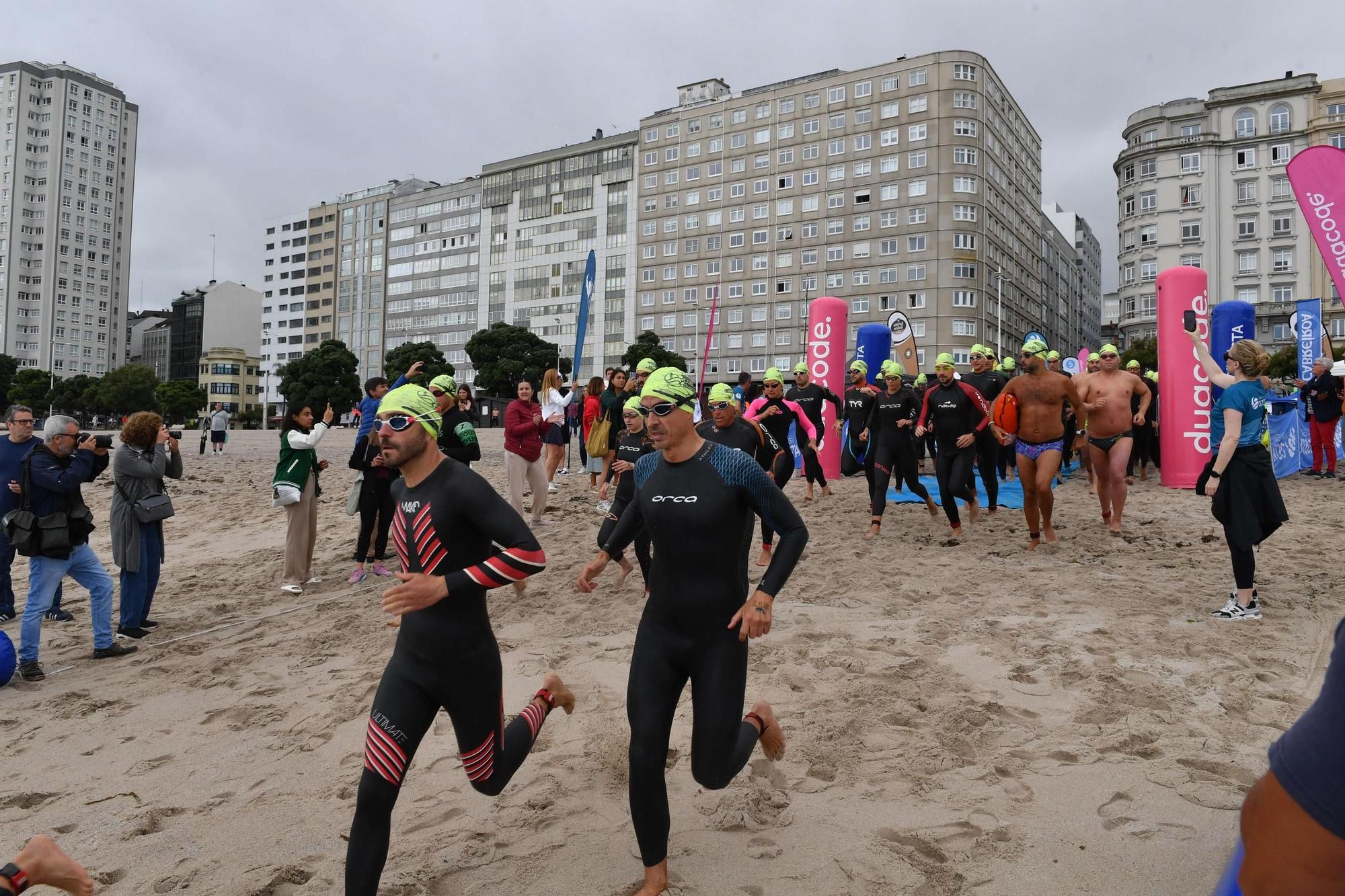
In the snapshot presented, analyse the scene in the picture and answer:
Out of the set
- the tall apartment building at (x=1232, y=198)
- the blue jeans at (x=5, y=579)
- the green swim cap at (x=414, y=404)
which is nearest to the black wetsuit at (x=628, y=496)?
the green swim cap at (x=414, y=404)

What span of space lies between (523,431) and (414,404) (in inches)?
265

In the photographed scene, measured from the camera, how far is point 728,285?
232ft

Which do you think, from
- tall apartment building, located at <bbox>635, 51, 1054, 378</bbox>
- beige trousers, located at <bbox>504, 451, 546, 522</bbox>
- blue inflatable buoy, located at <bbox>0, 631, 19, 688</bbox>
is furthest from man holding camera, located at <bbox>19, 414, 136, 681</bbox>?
tall apartment building, located at <bbox>635, 51, 1054, 378</bbox>

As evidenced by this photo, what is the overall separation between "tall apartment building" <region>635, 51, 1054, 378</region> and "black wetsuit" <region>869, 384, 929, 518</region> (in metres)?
54.4

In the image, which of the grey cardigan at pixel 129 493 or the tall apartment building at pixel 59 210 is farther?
the tall apartment building at pixel 59 210

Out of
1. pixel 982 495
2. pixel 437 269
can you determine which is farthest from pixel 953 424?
pixel 437 269

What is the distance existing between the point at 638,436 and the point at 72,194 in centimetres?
13019

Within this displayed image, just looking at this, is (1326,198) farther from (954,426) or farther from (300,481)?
(300,481)

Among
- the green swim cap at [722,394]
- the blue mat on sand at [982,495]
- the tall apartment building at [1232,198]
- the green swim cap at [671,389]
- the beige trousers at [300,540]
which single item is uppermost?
the tall apartment building at [1232,198]

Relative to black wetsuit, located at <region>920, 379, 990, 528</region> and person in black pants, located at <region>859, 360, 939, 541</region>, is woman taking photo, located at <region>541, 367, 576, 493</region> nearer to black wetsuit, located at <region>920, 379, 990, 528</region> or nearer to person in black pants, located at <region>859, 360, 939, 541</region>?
person in black pants, located at <region>859, 360, 939, 541</region>

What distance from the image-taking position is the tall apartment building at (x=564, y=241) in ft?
258

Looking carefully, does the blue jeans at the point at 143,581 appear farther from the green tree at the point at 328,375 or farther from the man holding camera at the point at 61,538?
the green tree at the point at 328,375

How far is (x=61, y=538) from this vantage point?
6.11m

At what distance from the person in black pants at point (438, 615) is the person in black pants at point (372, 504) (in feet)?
14.6
